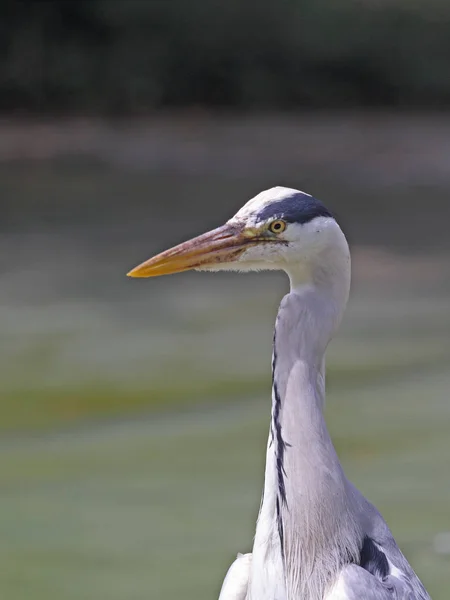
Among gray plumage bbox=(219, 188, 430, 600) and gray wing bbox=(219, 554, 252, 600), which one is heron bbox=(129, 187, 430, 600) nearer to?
gray plumage bbox=(219, 188, 430, 600)

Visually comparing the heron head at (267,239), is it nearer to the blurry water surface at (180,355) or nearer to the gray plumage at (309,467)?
the gray plumage at (309,467)

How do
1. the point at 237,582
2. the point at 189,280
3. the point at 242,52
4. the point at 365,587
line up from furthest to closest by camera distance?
the point at 242,52 < the point at 189,280 < the point at 237,582 < the point at 365,587

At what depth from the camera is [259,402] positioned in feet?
14.6

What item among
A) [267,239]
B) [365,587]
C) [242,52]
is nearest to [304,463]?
[365,587]

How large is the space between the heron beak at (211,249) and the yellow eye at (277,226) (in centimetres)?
3

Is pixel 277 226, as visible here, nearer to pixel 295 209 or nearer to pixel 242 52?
pixel 295 209

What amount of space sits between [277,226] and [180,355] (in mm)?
2964

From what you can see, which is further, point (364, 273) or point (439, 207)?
point (439, 207)

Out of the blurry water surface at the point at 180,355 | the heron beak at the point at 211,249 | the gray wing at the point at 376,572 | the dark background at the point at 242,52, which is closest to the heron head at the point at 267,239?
the heron beak at the point at 211,249

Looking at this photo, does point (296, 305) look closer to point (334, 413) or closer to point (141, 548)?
point (141, 548)

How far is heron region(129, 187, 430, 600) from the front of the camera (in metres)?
1.95

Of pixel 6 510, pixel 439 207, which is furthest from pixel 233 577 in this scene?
pixel 439 207

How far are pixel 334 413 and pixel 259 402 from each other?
282 mm

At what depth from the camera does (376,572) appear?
2.00 metres
